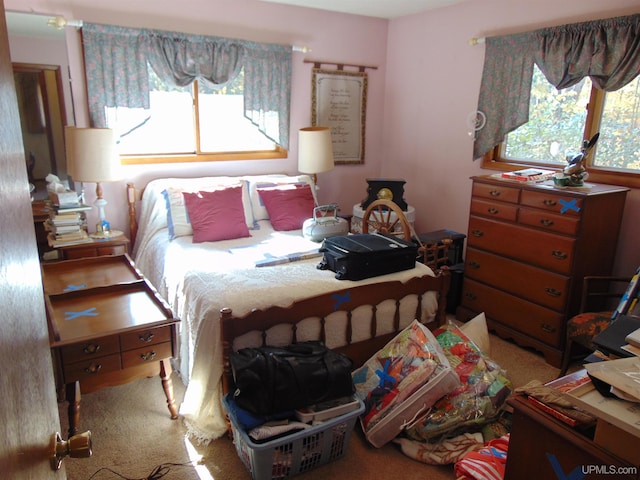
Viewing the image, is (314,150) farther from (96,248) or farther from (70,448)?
(70,448)

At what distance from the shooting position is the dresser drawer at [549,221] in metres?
2.66

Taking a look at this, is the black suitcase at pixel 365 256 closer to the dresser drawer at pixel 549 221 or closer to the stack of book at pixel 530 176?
the dresser drawer at pixel 549 221

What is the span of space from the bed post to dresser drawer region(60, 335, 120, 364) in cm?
174

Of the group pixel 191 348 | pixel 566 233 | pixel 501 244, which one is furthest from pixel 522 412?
pixel 501 244

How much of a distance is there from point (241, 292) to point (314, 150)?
188 cm

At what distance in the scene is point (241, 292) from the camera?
2236 mm

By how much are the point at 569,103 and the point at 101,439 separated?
3.49 m

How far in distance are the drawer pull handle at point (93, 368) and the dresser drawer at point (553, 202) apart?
8.37ft

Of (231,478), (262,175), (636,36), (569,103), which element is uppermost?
(636,36)

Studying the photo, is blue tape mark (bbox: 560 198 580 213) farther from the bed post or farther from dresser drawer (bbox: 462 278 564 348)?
the bed post

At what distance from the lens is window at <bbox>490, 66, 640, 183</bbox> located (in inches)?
112

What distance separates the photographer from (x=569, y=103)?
3164 millimetres

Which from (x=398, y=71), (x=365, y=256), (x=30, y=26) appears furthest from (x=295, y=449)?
(x=398, y=71)

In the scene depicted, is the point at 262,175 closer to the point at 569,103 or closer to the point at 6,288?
the point at 569,103
